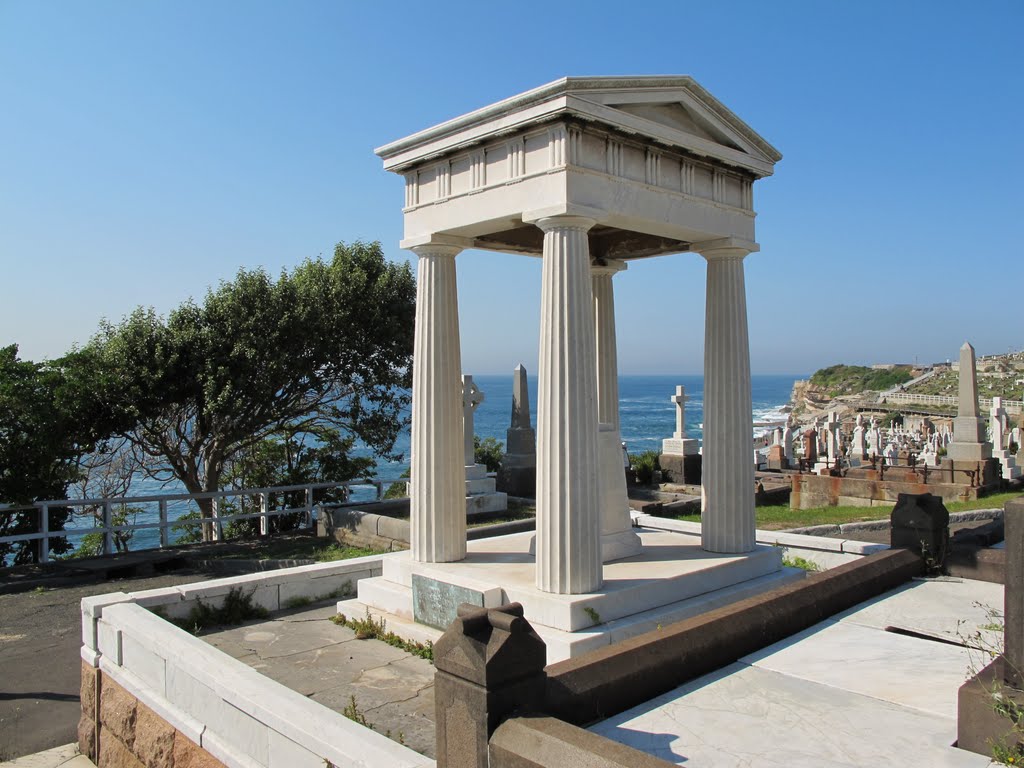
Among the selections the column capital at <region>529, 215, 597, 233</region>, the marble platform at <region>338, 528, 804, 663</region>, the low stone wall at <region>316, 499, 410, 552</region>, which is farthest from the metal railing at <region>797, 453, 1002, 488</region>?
the column capital at <region>529, 215, 597, 233</region>

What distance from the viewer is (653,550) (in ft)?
28.1

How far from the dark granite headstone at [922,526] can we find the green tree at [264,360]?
12.2 m

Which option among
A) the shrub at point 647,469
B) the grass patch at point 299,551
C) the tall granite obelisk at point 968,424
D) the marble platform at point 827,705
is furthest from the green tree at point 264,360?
the tall granite obelisk at point 968,424

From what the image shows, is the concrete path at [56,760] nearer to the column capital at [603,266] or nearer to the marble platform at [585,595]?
the marble platform at [585,595]

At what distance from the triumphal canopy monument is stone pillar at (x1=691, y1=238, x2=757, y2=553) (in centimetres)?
2

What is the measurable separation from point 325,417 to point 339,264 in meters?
4.00

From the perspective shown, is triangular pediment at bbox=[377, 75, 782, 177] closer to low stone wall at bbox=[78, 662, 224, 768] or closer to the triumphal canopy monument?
the triumphal canopy monument

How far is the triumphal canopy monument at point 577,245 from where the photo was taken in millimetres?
6711

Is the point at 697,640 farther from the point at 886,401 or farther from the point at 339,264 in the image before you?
the point at 886,401

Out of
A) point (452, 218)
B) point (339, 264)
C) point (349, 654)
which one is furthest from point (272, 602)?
point (339, 264)

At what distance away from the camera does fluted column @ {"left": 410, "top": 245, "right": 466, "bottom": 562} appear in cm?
807

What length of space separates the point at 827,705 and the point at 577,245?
163 inches

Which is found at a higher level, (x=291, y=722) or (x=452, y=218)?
(x=452, y=218)

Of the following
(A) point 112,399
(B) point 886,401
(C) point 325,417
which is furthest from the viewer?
(B) point 886,401
